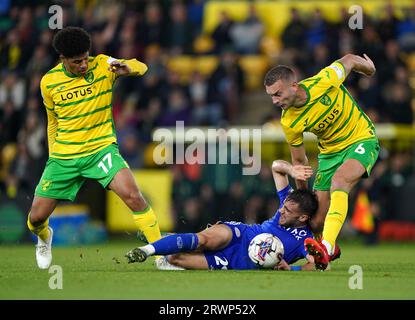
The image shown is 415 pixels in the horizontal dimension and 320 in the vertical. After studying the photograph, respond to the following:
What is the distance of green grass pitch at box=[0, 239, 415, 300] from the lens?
8812 mm

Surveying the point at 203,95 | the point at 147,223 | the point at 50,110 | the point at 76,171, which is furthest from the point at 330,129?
the point at 203,95

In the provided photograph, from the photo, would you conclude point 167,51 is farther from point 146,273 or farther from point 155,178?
point 146,273

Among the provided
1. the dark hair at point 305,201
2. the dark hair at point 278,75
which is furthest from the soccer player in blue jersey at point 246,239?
the dark hair at point 278,75

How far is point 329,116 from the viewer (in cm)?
1107

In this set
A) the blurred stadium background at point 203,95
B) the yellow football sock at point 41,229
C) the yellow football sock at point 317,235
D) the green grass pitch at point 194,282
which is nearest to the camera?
the green grass pitch at point 194,282

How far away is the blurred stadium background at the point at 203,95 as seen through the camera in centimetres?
1805

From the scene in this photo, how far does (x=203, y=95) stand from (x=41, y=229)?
9.36 metres

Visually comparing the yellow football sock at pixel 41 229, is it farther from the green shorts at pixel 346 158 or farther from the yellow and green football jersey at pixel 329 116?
the green shorts at pixel 346 158

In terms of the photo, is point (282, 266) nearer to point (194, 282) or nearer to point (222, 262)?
point (222, 262)

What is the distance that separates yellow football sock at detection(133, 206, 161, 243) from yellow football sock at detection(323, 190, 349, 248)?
166 cm

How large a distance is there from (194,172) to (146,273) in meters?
8.09

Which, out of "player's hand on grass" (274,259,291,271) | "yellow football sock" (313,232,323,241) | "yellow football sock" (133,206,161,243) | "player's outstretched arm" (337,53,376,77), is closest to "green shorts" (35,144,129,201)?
"yellow football sock" (133,206,161,243)

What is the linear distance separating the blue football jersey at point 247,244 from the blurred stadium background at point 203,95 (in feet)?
21.2

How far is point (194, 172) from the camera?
1852cm
